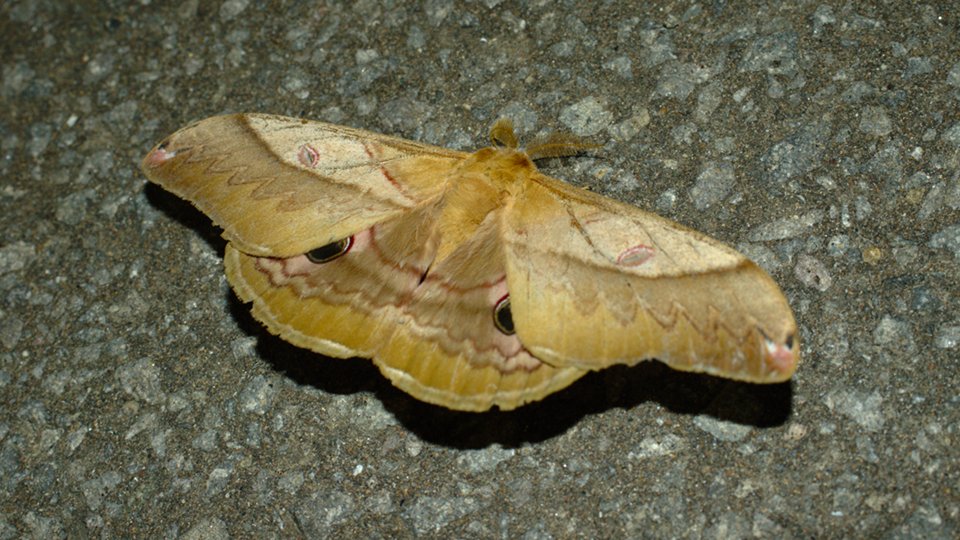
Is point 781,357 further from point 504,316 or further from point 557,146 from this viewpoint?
point 557,146

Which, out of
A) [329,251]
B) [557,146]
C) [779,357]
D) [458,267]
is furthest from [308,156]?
[779,357]

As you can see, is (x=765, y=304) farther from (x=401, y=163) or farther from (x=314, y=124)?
(x=314, y=124)

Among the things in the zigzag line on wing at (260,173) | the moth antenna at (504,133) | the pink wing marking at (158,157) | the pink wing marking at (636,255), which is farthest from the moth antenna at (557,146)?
the pink wing marking at (158,157)

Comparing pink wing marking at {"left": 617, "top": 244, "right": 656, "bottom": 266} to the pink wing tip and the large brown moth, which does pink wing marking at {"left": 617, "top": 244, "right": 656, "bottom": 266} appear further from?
the pink wing tip

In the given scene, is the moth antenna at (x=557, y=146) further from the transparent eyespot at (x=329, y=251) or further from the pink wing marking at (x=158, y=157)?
the pink wing marking at (x=158, y=157)

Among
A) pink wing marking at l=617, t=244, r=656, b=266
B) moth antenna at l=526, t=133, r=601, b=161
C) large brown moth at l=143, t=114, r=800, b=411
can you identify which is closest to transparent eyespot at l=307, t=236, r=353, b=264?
large brown moth at l=143, t=114, r=800, b=411
